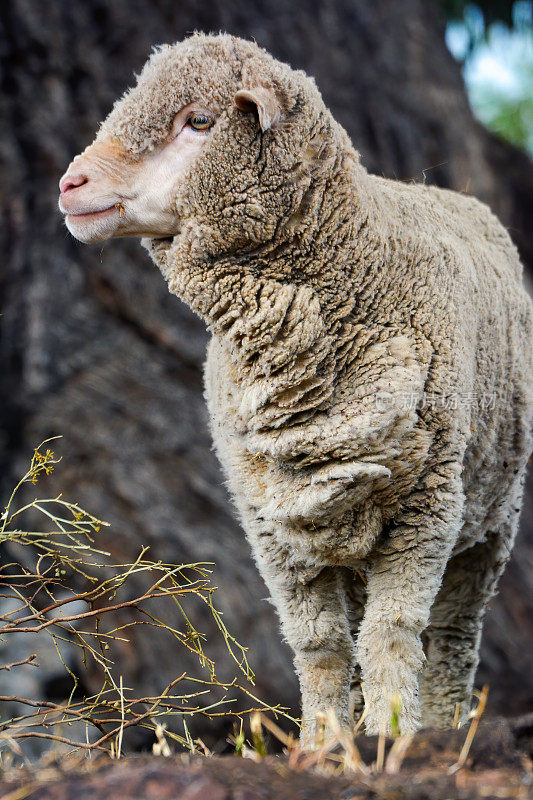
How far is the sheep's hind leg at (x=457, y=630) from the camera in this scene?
4.10 m

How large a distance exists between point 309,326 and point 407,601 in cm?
95

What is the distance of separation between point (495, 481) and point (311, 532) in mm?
951

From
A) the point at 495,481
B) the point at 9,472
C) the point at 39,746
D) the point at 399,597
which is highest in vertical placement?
the point at 495,481

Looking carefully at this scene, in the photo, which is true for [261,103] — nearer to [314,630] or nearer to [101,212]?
[101,212]

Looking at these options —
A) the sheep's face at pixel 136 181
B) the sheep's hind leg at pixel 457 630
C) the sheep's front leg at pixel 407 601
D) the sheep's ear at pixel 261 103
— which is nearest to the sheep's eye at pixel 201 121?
the sheep's face at pixel 136 181

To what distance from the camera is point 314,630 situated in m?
3.40

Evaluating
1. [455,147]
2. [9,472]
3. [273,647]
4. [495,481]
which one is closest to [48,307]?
[9,472]

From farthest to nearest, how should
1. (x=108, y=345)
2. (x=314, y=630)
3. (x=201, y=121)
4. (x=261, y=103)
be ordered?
1. (x=108, y=345)
2. (x=314, y=630)
3. (x=201, y=121)
4. (x=261, y=103)

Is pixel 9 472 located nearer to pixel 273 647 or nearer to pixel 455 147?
pixel 273 647

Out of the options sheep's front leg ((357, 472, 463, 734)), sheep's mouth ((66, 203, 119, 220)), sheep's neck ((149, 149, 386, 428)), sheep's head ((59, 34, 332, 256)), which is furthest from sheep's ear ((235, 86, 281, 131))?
sheep's front leg ((357, 472, 463, 734))

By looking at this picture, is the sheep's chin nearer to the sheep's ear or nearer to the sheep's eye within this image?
the sheep's eye

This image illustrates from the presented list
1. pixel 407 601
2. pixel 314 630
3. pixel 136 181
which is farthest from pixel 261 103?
pixel 314 630

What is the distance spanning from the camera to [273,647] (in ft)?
30.1

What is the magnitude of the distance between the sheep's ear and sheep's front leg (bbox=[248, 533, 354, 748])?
139 cm
